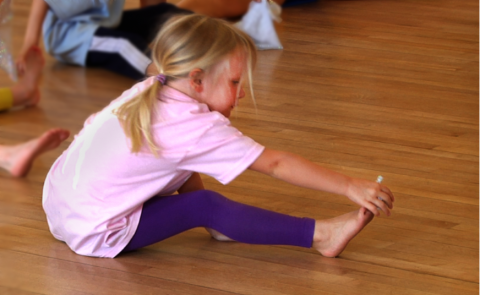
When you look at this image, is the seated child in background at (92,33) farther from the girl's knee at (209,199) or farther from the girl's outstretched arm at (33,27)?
the girl's knee at (209,199)

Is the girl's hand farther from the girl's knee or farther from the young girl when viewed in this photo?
the girl's knee

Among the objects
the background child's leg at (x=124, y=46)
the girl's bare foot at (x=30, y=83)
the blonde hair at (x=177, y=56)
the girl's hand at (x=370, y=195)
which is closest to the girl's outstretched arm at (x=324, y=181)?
the girl's hand at (x=370, y=195)

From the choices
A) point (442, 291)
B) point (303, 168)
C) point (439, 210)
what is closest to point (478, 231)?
point (439, 210)

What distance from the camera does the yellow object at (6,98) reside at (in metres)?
0.33

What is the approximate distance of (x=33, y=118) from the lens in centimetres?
35

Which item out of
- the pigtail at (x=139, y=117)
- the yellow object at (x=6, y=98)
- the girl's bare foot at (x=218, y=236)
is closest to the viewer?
the yellow object at (x=6, y=98)

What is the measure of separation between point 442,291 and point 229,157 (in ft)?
0.99

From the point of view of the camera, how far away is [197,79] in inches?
32.3

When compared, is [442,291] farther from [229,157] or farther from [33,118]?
[33,118]

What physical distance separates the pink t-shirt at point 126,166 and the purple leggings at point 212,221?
19 millimetres

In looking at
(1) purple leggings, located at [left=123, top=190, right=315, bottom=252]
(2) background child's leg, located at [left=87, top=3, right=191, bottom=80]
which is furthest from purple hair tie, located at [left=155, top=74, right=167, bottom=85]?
(2) background child's leg, located at [left=87, top=3, right=191, bottom=80]

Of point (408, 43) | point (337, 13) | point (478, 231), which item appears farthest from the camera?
point (337, 13)

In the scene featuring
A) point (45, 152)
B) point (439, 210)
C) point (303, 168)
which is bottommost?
point (439, 210)

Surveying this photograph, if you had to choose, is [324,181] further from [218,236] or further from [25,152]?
[25,152]
